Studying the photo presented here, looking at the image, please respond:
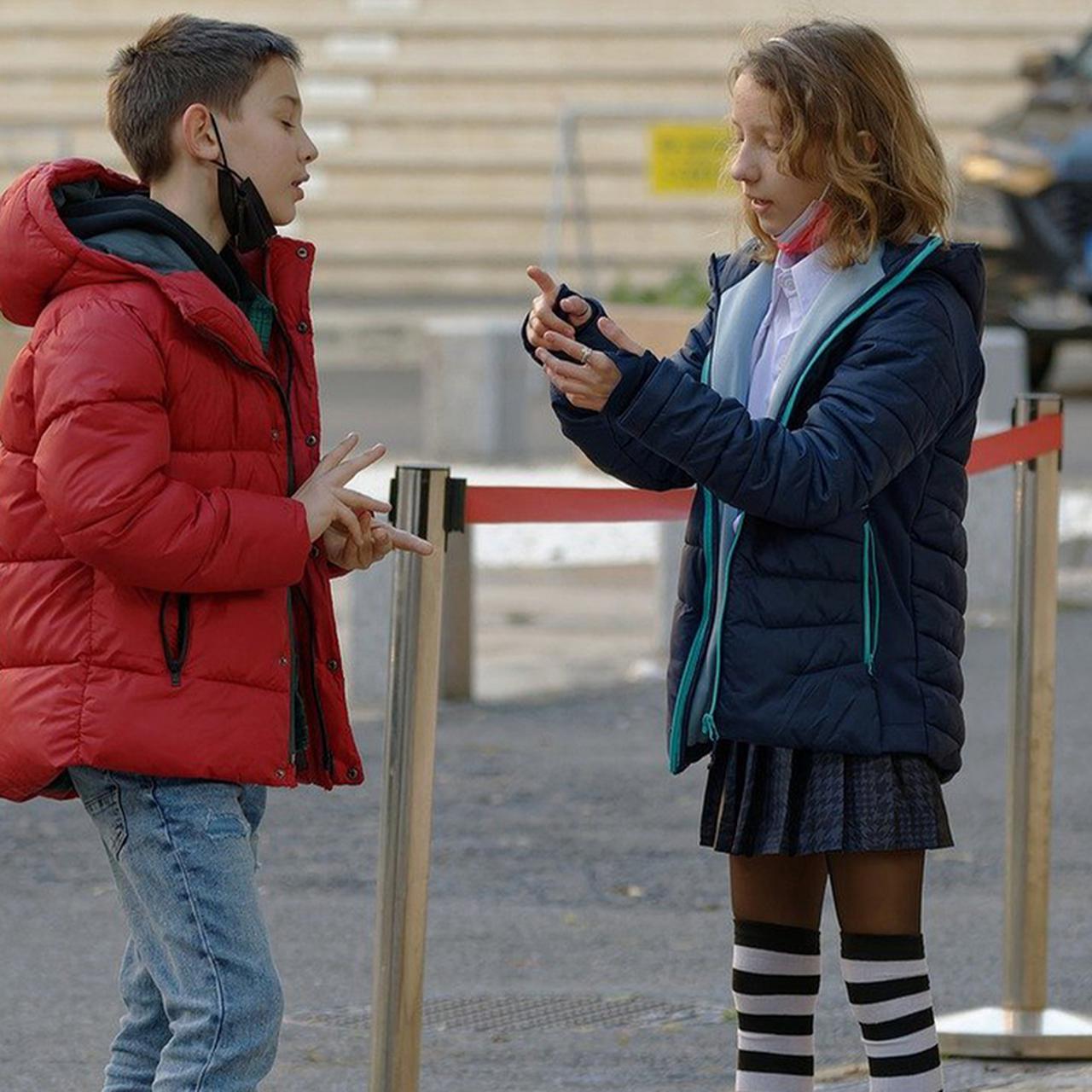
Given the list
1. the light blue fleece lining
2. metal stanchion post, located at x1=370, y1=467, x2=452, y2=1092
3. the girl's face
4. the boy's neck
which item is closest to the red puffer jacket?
the boy's neck

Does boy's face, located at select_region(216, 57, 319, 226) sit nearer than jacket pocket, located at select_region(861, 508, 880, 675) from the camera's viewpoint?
Yes

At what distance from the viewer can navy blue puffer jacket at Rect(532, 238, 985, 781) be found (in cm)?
338

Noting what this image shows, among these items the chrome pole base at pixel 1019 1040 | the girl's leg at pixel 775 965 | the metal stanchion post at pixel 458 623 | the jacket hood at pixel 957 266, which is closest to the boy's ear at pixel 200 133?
the jacket hood at pixel 957 266

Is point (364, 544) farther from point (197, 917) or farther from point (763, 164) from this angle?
point (763, 164)

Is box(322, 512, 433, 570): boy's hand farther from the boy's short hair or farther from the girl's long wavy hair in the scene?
the girl's long wavy hair

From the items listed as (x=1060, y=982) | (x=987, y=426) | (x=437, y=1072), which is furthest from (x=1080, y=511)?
(x=437, y=1072)

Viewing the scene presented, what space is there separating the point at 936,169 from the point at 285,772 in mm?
1184

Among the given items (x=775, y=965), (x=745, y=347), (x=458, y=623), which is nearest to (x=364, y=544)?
(x=745, y=347)

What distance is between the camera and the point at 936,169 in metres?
3.58

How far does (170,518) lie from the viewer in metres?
3.20

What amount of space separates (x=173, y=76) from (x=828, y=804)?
1.26 meters

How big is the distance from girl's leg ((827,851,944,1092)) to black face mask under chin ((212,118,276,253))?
3.70 feet

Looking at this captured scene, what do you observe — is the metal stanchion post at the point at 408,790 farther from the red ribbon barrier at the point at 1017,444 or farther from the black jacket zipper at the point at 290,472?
the red ribbon barrier at the point at 1017,444


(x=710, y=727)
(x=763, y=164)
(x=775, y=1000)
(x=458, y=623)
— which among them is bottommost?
(x=775, y=1000)
